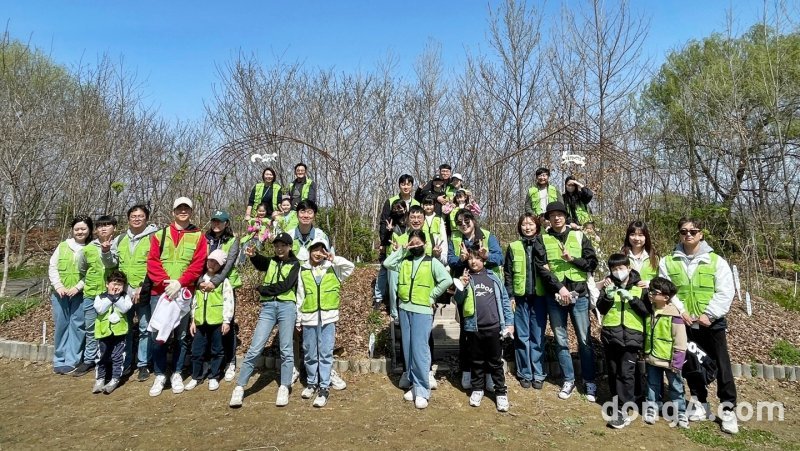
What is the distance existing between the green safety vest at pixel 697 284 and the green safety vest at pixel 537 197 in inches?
78.4

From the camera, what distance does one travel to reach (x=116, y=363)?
4301 mm

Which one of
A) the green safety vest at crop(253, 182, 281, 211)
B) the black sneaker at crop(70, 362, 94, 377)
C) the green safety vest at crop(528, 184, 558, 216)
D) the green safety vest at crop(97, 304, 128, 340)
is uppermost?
the green safety vest at crop(253, 182, 281, 211)

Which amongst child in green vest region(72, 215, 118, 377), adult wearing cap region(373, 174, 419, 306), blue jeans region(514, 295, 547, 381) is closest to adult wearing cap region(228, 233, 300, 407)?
adult wearing cap region(373, 174, 419, 306)

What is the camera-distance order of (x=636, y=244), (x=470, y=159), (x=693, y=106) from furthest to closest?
1. (x=470, y=159)
2. (x=693, y=106)
3. (x=636, y=244)

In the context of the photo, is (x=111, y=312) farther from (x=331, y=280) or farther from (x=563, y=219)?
(x=563, y=219)

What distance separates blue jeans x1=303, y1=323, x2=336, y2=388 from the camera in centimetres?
398

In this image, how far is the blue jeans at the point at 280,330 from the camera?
393 cm

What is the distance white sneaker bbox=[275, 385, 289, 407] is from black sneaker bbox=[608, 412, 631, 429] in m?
2.89

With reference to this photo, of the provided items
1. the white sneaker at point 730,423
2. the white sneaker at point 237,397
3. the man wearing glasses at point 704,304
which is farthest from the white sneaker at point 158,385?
the white sneaker at point 730,423

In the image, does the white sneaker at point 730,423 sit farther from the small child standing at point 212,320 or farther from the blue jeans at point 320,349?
the small child standing at point 212,320

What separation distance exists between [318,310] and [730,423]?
3.64 metres

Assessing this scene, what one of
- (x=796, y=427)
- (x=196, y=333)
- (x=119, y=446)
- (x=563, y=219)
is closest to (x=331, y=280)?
(x=196, y=333)

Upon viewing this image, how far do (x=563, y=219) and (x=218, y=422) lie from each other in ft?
12.1

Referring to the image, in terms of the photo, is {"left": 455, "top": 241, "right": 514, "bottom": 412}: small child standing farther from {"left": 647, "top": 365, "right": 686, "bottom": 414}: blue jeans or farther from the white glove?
the white glove
